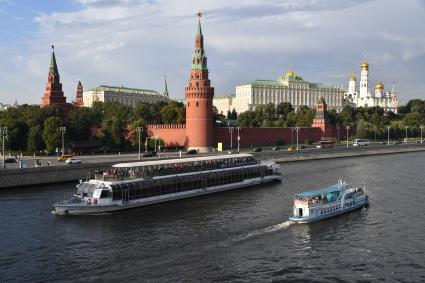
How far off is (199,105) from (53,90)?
38.4 m

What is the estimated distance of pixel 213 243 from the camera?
32.3m

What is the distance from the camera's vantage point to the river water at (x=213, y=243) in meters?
27.2

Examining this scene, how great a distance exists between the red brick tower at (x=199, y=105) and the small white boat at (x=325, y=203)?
5118 centimetres

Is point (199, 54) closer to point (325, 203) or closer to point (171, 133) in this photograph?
point (171, 133)

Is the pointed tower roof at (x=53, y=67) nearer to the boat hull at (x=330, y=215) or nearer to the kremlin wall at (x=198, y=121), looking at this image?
the kremlin wall at (x=198, y=121)

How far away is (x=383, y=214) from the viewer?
41.3 m

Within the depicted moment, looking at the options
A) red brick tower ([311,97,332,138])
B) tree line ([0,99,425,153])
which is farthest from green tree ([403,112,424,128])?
red brick tower ([311,97,332,138])

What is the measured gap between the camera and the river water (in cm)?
2723

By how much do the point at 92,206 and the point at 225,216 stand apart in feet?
34.7

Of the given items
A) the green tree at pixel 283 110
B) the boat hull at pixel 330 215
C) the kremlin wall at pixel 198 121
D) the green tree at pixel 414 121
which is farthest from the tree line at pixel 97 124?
the boat hull at pixel 330 215

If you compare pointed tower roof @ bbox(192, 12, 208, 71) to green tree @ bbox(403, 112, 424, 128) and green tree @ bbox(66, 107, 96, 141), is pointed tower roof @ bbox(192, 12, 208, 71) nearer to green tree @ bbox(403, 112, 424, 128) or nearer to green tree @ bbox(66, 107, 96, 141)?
green tree @ bbox(66, 107, 96, 141)

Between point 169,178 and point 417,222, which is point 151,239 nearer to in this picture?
point 169,178

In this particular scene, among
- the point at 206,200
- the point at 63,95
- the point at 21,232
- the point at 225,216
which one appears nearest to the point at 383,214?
the point at 225,216

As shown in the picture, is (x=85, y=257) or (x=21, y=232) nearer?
(x=85, y=257)
